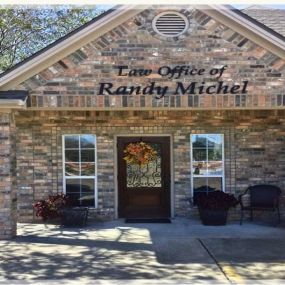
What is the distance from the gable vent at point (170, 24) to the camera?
32.4 feet

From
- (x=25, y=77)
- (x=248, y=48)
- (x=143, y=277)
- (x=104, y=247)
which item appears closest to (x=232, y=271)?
(x=143, y=277)

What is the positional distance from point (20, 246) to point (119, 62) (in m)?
4.08

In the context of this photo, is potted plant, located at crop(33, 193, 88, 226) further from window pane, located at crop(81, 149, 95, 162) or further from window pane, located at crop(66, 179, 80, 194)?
window pane, located at crop(81, 149, 95, 162)

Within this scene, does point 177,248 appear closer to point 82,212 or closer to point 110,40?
point 82,212

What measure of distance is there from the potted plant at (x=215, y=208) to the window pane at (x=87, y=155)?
2915mm

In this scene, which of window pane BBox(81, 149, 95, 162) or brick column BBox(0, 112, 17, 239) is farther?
window pane BBox(81, 149, 95, 162)

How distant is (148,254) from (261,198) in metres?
4.56

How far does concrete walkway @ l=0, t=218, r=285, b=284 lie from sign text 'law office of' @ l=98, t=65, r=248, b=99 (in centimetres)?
297

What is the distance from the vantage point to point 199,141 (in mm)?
12195

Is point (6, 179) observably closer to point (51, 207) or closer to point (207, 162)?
point (51, 207)

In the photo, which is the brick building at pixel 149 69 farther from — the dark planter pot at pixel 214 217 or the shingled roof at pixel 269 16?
the shingled roof at pixel 269 16

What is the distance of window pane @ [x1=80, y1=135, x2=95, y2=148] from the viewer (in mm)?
12109

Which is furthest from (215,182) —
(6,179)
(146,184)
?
(6,179)

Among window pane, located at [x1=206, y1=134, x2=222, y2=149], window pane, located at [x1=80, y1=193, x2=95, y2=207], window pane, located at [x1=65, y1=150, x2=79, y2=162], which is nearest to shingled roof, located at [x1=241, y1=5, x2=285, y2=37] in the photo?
window pane, located at [x1=206, y1=134, x2=222, y2=149]
